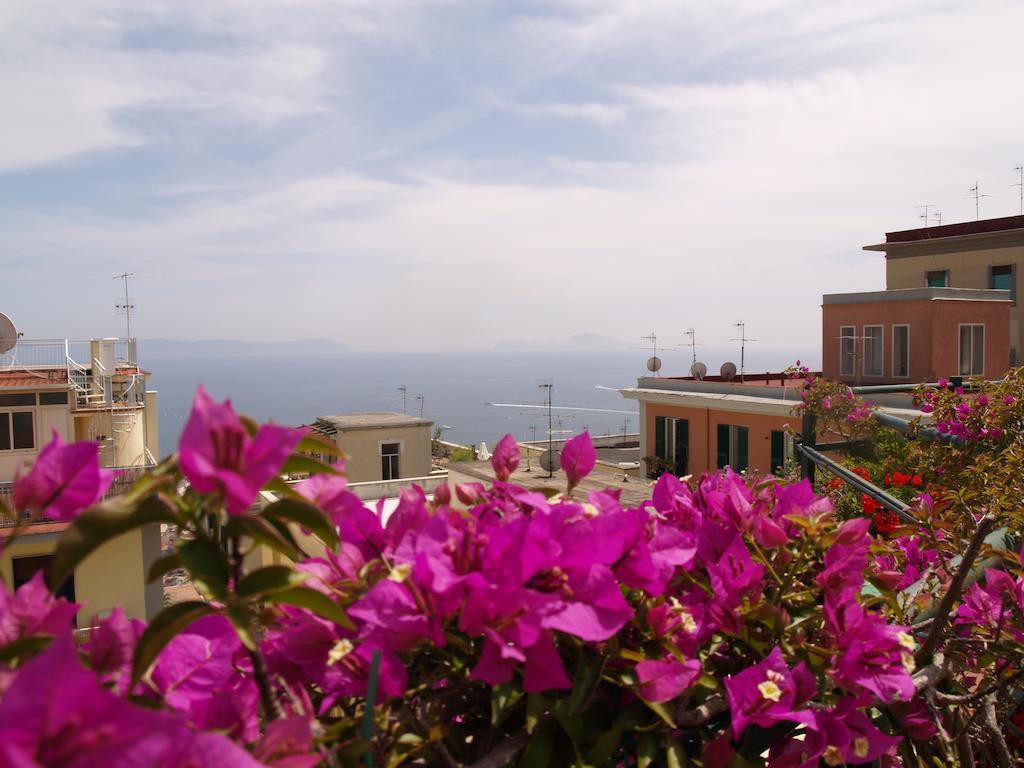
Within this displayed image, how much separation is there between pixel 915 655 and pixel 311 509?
2.66 ft

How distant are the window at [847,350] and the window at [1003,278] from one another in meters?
6.33

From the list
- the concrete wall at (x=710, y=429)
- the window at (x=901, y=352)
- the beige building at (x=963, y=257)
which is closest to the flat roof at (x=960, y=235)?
the beige building at (x=963, y=257)

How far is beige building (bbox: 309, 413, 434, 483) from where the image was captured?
670 inches

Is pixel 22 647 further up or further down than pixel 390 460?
further up

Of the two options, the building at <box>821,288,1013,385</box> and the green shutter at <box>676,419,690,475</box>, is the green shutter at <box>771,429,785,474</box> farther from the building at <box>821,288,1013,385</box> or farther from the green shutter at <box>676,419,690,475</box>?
the green shutter at <box>676,419,690,475</box>

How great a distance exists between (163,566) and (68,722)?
0.59 feet

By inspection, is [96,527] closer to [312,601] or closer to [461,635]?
[312,601]

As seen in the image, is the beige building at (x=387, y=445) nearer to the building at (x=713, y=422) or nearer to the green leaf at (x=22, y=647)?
the building at (x=713, y=422)

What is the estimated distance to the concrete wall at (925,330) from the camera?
15.0m

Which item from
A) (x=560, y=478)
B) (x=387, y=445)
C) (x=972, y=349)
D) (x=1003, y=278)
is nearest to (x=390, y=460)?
(x=387, y=445)

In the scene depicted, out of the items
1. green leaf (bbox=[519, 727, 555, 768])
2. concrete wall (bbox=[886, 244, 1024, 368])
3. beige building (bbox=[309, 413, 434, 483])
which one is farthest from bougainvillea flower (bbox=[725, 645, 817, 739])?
concrete wall (bbox=[886, 244, 1024, 368])

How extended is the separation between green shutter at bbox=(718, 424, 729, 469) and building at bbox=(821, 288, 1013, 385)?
8.47 feet

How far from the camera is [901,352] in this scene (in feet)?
50.9

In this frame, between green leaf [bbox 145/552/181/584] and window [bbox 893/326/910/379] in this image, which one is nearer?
green leaf [bbox 145/552/181/584]
